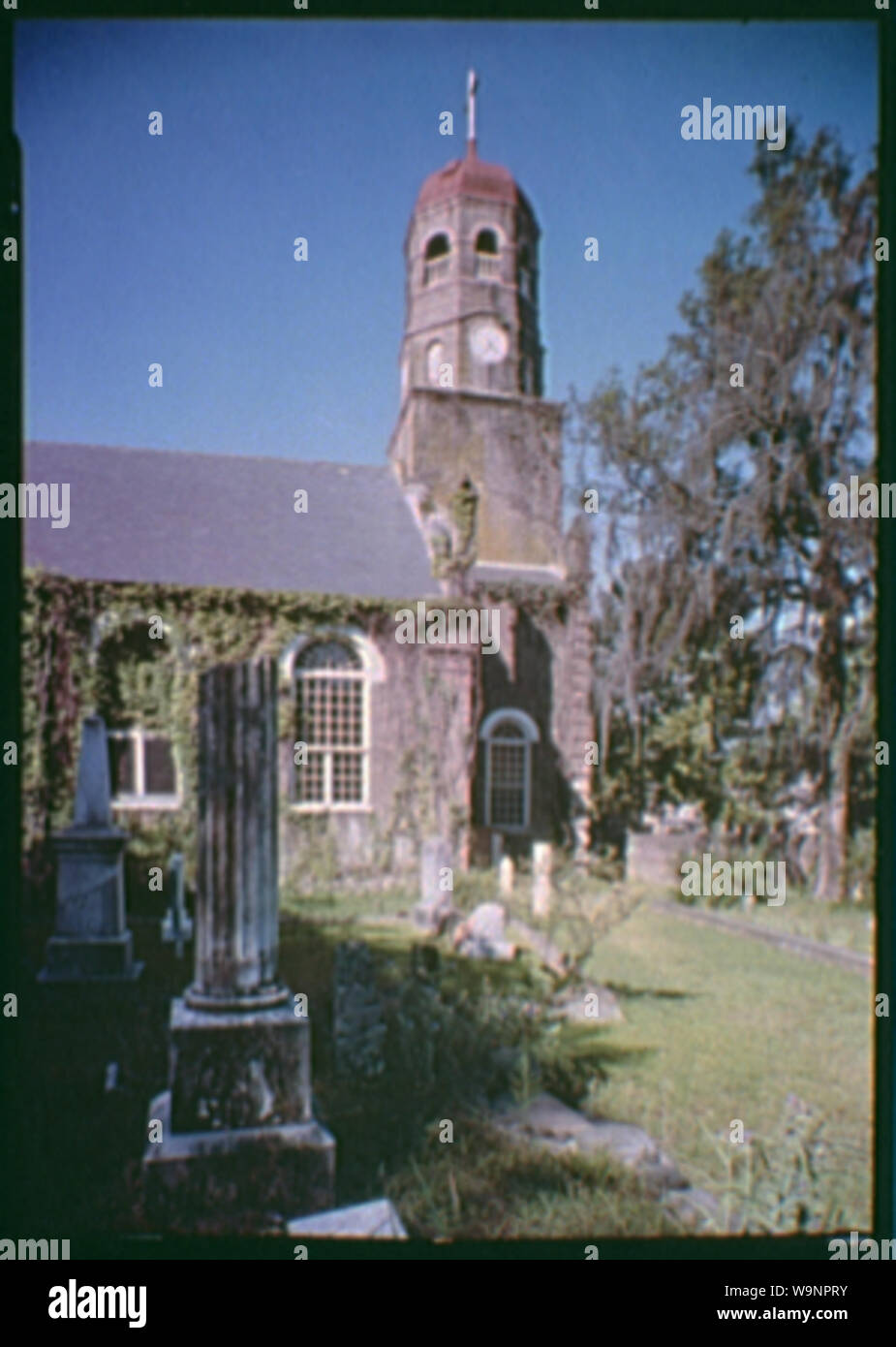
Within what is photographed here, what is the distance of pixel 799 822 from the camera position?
5.45m

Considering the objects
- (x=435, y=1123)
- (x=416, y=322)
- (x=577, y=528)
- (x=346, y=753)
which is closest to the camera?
(x=435, y=1123)

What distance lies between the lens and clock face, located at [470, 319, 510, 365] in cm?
544

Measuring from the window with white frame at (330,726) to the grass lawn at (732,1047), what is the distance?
2189 millimetres

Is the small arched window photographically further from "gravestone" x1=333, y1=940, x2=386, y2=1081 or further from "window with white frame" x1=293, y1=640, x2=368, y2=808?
"gravestone" x1=333, y1=940, x2=386, y2=1081

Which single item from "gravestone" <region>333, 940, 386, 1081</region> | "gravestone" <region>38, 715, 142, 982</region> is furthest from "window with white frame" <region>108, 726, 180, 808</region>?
"gravestone" <region>333, 940, 386, 1081</region>

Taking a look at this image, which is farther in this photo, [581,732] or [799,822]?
[581,732]

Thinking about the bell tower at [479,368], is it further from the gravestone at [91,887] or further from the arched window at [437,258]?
the gravestone at [91,887]

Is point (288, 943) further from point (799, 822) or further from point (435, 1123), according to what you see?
point (799, 822)

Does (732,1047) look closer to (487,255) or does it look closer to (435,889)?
(435,889)

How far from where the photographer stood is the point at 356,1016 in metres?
4.58

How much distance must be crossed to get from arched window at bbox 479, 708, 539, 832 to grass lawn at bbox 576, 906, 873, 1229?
136 centimetres

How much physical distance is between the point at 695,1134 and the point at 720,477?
3.92 metres

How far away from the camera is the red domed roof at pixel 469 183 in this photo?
4449 mm
